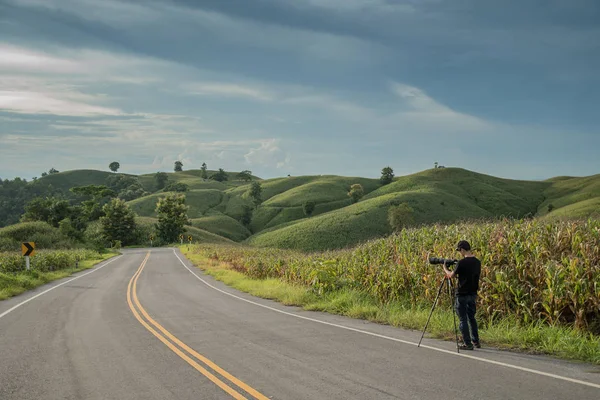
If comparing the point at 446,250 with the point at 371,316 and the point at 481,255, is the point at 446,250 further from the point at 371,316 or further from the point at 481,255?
the point at 371,316

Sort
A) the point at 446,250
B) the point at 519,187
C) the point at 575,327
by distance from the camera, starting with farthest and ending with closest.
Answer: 1. the point at 519,187
2. the point at 446,250
3. the point at 575,327

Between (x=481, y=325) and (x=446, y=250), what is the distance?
120 inches

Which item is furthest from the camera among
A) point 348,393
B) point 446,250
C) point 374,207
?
point 374,207

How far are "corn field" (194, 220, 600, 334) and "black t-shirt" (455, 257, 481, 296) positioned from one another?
67.8 inches

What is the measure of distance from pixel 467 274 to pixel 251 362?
4.21 metres

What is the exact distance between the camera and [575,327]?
839 centimetres

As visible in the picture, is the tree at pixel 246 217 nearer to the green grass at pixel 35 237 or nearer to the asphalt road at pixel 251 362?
the green grass at pixel 35 237

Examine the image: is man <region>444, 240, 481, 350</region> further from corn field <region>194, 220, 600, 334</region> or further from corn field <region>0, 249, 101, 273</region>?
corn field <region>0, 249, 101, 273</region>

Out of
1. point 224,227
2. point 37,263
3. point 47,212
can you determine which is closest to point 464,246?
point 37,263

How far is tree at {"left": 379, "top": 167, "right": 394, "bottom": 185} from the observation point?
146625mm

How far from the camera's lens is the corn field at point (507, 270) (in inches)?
348

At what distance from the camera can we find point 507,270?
10148mm

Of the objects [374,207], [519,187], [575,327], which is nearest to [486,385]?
[575,327]

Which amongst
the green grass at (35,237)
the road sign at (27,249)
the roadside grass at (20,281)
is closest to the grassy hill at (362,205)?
the green grass at (35,237)
